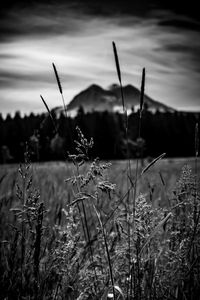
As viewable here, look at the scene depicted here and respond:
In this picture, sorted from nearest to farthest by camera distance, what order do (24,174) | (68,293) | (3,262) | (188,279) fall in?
(24,174)
(188,279)
(68,293)
(3,262)

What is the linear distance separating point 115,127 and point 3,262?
7781 cm

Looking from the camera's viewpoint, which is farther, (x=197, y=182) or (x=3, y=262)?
(x=3, y=262)

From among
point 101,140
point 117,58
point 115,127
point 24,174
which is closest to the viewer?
point 117,58

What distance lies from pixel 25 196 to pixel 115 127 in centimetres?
7831

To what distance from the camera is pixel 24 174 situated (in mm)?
1119

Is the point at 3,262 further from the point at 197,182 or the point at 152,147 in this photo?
the point at 152,147

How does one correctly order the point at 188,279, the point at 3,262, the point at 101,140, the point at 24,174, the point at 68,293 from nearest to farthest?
the point at 24,174 → the point at 188,279 → the point at 68,293 → the point at 3,262 → the point at 101,140

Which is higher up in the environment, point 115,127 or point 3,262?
point 115,127

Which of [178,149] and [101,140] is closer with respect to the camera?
[101,140]

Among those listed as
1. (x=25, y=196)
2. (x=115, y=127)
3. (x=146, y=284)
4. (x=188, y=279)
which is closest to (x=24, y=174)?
(x=25, y=196)

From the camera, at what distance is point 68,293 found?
1496mm

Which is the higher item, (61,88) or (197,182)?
(61,88)

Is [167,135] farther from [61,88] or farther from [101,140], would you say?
[61,88]

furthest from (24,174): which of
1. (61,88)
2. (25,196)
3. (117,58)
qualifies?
(117,58)
